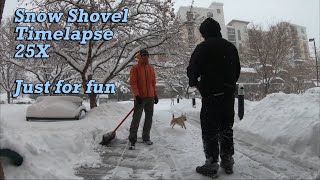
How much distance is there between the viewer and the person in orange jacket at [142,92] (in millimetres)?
5797

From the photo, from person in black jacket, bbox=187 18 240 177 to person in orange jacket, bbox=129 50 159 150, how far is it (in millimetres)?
2100

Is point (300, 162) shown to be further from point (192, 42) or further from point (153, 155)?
point (192, 42)

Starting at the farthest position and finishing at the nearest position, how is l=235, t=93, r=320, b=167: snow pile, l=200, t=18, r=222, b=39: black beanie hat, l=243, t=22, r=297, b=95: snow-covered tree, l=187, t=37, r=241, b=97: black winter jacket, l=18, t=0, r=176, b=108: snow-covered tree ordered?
l=243, t=22, r=297, b=95: snow-covered tree
l=18, t=0, r=176, b=108: snow-covered tree
l=235, t=93, r=320, b=167: snow pile
l=200, t=18, r=222, b=39: black beanie hat
l=187, t=37, r=241, b=97: black winter jacket

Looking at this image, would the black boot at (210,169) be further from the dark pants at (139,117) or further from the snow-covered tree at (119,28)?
the snow-covered tree at (119,28)

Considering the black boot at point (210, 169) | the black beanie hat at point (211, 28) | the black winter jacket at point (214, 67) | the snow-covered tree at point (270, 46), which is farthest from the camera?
the snow-covered tree at point (270, 46)

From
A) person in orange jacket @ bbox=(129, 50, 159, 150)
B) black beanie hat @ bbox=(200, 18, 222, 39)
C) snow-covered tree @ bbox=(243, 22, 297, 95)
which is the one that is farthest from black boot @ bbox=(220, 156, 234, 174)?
snow-covered tree @ bbox=(243, 22, 297, 95)

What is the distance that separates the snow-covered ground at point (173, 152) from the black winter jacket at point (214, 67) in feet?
3.54

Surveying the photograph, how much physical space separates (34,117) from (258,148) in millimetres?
6447

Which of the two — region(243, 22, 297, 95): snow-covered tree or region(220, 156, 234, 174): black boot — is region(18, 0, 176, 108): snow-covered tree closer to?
region(220, 156, 234, 174): black boot

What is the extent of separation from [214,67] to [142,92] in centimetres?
238

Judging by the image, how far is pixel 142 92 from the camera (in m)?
5.95

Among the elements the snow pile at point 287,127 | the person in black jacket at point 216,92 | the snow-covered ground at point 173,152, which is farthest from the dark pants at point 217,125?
the snow pile at point 287,127

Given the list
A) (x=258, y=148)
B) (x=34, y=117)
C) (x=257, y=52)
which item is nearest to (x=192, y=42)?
(x=34, y=117)

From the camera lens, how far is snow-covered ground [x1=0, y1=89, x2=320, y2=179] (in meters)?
3.68
